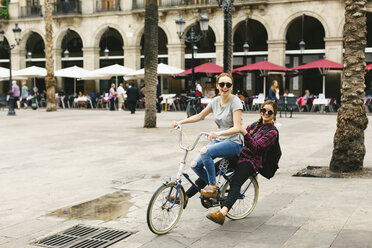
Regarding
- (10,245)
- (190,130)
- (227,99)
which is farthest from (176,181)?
(190,130)

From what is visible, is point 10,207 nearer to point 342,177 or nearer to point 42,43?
point 342,177

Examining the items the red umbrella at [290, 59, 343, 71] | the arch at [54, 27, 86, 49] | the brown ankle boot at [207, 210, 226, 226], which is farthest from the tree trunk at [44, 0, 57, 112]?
the brown ankle boot at [207, 210, 226, 226]

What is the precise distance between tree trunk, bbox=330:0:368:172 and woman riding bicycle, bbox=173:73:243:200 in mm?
3465

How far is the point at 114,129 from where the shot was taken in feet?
53.1

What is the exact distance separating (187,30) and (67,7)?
30.5ft

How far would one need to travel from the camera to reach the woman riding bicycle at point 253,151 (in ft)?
17.3

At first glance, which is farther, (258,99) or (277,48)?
Result: (277,48)

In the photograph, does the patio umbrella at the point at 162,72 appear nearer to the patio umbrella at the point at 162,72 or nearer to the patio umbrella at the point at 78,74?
the patio umbrella at the point at 162,72

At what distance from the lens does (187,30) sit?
106 ft

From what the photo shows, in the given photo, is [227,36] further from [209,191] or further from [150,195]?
[209,191]

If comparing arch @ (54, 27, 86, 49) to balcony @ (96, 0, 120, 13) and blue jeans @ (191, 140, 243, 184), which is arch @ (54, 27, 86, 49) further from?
blue jeans @ (191, 140, 243, 184)

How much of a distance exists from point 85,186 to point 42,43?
34610 mm

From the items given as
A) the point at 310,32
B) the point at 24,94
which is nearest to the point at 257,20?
the point at 310,32

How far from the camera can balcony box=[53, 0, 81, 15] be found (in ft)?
116
